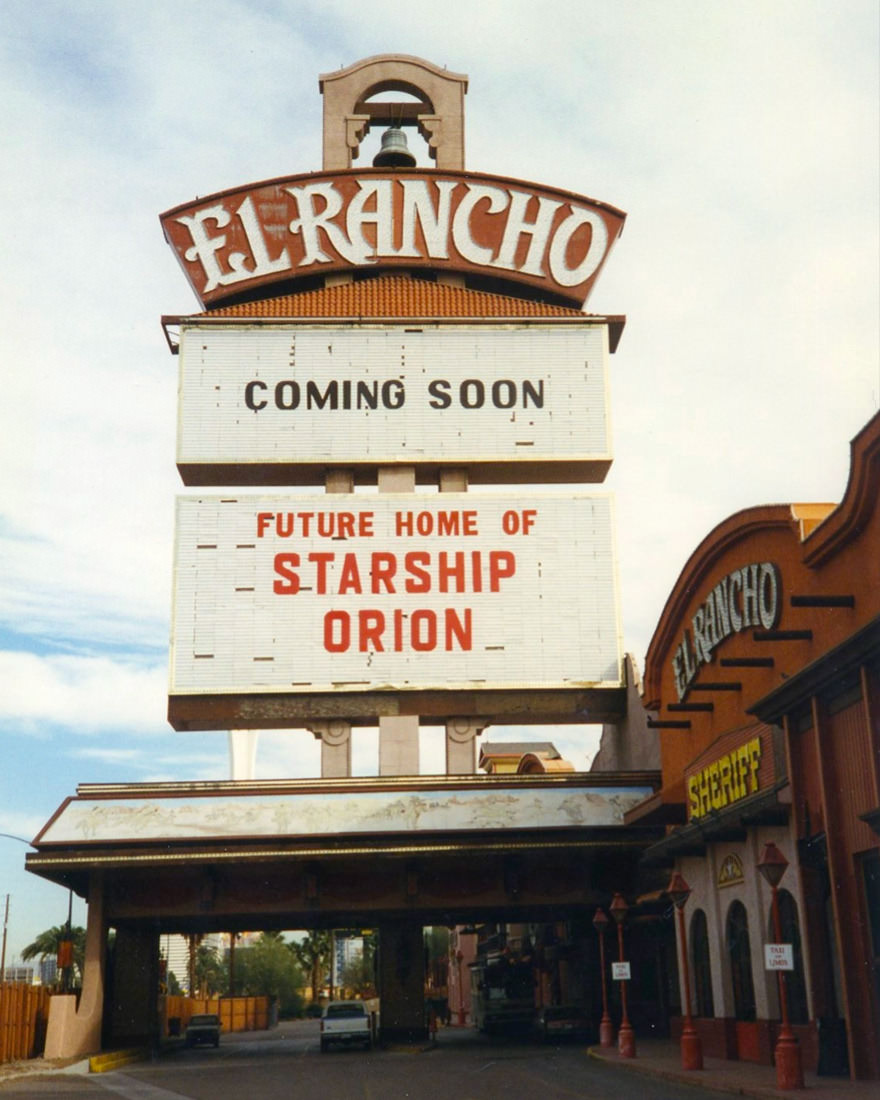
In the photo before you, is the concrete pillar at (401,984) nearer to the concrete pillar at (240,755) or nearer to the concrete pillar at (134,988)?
the concrete pillar at (134,988)

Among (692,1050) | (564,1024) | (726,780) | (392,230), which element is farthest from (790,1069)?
(392,230)

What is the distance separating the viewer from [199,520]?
39.3 metres

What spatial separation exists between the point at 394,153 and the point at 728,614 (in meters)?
25.7

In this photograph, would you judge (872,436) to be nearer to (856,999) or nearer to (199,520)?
(856,999)

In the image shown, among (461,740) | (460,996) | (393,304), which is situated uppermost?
(393,304)

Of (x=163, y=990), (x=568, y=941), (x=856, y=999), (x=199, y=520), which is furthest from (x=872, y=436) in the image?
(x=163, y=990)

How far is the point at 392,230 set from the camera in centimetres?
4344

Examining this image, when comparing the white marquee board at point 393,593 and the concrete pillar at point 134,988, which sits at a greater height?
the white marquee board at point 393,593

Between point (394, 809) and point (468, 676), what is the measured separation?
545cm

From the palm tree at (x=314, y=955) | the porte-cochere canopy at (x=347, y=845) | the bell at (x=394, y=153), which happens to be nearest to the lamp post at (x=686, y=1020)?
the porte-cochere canopy at (x=347, y=845)

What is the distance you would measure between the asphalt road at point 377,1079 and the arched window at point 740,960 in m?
2.65

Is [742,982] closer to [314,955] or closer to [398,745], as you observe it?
[398,745]

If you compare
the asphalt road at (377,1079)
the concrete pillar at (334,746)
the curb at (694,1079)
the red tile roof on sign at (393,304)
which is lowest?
the asphalt road at (377,1079)

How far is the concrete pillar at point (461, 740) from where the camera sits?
38.6 meters
